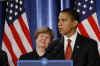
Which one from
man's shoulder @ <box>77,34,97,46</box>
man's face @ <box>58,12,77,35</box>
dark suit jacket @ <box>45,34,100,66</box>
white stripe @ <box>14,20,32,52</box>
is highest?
man's face @ <box>58,12,77,35</box>

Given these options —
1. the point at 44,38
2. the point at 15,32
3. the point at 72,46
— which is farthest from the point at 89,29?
the point at 72,46

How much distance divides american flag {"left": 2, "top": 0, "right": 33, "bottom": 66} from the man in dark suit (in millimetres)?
2078

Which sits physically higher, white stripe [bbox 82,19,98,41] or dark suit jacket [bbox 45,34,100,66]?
dark suit jacket [bbox 45,34,100,66]

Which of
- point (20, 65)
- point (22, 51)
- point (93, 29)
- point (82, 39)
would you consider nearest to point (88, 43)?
point (82, 39)

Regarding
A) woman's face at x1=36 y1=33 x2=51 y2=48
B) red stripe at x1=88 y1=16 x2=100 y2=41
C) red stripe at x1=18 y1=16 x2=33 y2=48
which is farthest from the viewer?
red stripe at x1=18 y1=16 x2=33 y2=48

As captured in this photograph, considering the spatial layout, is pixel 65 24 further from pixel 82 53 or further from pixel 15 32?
pixel 15 32

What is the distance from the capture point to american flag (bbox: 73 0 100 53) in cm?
360

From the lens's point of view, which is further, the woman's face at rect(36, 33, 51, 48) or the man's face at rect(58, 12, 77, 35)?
the woman's face at rect(36, 33, 51, 48)

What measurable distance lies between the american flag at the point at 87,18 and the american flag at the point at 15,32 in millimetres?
847

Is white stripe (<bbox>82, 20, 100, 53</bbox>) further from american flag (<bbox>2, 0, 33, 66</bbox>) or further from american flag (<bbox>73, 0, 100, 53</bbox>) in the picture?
american flag (<bbox>2, 0, 33, 66</bbox>)

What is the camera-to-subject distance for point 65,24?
1.84m

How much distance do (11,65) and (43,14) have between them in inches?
36.4

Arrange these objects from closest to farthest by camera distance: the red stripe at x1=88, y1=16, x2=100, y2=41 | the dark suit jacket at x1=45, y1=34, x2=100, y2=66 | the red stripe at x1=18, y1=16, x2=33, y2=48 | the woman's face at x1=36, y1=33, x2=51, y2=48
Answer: the dark suit jacket at x1=45, y1=34, x2=100, y2=66 < the woman's face at x1=36, y1=33, x2=51, y2=48 < the red stripe at x1=88, y1=16, x2=100, y2=41 < the red stripe at x1=18, y1=16, x2=33, y2=48

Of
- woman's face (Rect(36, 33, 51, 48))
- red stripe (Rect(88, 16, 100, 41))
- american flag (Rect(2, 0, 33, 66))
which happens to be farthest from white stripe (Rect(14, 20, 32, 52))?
woman's face (Rect(36, 33, 51, 48))
